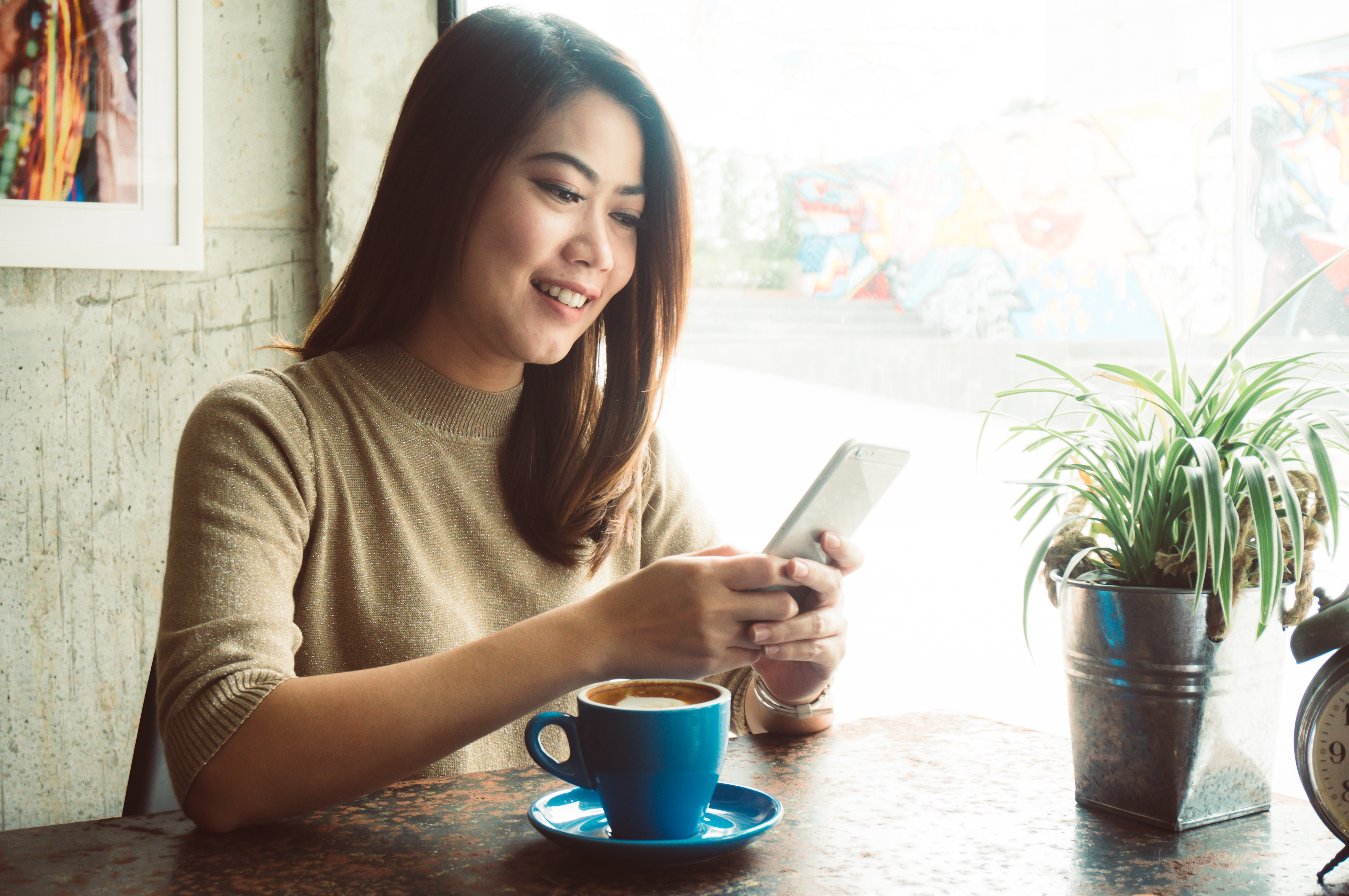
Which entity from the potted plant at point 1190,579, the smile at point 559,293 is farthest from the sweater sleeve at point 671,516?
the potted plant at point 1190,579

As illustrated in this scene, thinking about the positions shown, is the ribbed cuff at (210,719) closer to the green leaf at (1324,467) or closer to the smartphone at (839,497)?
the smartphone at (839,497)

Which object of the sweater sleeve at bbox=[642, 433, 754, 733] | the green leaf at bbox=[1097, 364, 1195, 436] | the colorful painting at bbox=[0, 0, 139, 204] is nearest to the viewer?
the green leaf at bbox=[1097, 364, 1195, 436]

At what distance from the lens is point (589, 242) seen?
45.5 inches

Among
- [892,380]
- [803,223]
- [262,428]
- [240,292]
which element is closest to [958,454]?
[892,380]

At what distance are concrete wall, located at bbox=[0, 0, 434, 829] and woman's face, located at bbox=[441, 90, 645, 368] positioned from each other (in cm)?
94

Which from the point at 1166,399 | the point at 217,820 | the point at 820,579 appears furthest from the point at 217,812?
the point at 1166,399

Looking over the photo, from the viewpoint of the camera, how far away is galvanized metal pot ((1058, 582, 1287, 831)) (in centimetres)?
73

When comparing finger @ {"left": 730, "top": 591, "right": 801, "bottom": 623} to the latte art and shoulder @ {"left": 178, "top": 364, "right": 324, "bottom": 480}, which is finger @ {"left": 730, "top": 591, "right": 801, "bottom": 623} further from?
shoulder @ {"left": 178, "top": 364, "right": 324, "bottom": 480}

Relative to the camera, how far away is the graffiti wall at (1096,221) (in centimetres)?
122

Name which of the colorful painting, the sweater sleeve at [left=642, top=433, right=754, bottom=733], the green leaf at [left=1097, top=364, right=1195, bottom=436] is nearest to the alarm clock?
the green leaf at [left=1097, top=364, right=1195, bottom=436]

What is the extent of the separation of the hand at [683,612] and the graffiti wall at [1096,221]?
27.2 inches

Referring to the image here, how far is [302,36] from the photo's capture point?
2037mm

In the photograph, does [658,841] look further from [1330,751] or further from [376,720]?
[1330,751]

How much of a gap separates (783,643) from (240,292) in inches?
57.8
